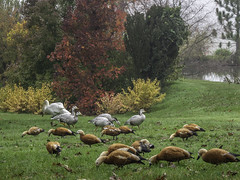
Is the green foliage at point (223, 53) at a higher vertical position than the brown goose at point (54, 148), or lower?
higher

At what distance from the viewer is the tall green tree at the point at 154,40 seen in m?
30.8

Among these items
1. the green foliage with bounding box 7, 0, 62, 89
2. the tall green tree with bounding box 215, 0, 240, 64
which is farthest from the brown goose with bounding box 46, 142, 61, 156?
the tall green tree with bounding box 215, 0, 240, 64

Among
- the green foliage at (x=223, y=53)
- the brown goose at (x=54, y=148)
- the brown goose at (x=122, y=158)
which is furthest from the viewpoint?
the green foliage at (x=223, y=53)

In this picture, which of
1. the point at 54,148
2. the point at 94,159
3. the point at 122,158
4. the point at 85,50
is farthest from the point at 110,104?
the point at 122,158

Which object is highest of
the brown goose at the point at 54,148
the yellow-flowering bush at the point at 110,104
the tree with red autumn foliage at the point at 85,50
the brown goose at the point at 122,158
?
the tree with red autumn foliage at the point at 85,50

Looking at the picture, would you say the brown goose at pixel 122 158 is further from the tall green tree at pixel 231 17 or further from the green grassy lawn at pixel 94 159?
the tall green tree at pixel 231 17

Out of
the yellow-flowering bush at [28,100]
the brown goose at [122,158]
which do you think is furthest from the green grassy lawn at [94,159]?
the yellow-flowering bush at [28,100]

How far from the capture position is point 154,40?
103ft

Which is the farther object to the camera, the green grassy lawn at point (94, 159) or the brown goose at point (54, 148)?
the brown goose at point (54, 148)

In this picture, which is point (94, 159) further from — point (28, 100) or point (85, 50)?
point (28, 100)

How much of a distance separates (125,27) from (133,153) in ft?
87.1

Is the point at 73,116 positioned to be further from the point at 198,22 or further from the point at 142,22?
the point at 198,22

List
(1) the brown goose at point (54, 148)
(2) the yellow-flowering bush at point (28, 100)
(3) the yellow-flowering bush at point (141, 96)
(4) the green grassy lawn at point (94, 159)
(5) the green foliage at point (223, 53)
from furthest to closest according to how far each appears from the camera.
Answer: (5) the green foliage at point (223, 53) < (2) the yellow-flowering bush at point (28, 100) < (3) the yellow-flowering bush at point (141, 96) < (1) the brown goose at point (54, 148) < (4) the green grassy lawn at point (94, 159)

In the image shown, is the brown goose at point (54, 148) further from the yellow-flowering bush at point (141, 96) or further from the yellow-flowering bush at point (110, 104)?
the yellow-flowering bush at point (141, 96)
